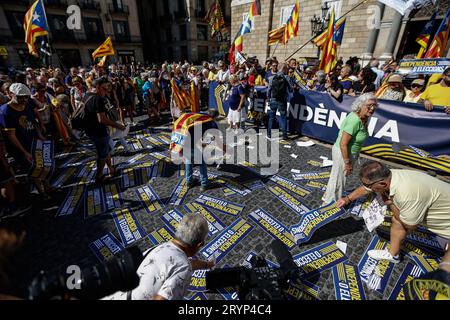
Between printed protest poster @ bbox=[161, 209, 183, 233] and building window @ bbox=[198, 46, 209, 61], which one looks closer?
printed protest poster @ bbox=[161, 209, 183, 233]

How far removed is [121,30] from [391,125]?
41988 millimetres

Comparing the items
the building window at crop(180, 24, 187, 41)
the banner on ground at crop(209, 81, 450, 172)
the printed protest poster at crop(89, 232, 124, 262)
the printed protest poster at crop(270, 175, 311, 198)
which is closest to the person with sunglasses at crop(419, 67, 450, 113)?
the banner on ground at crop(209, 81, 450, 172)

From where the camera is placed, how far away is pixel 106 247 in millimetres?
3408

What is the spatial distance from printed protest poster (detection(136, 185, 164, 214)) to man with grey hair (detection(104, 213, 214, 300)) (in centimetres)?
246

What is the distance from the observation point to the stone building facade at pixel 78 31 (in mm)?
26125

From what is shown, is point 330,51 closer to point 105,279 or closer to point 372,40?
point 105,279

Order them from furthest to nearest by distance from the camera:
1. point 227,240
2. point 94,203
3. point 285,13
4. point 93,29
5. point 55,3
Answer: point 93,29
point 55,3
point 285,13
point 94,203
point 227,240

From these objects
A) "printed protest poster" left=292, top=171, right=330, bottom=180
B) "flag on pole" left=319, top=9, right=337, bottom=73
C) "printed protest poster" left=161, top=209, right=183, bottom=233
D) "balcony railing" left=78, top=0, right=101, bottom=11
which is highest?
"balcony railing" left=78, top=0, right=101, bottom=11

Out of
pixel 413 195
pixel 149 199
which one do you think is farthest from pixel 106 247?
pixel 413 195

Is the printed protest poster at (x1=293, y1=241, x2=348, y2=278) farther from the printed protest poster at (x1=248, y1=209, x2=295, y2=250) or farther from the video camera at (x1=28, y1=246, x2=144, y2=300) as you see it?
the video camera at (x1=28, y1=246, x2=144, y2=300)

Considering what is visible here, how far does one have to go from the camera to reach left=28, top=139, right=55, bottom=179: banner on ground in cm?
398

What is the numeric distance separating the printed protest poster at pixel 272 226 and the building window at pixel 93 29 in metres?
39.4

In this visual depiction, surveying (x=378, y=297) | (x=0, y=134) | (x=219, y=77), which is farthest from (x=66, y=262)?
(x=219, y=77)

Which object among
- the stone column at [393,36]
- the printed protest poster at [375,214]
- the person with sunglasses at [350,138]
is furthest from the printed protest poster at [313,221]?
the stone column at [393,36]
